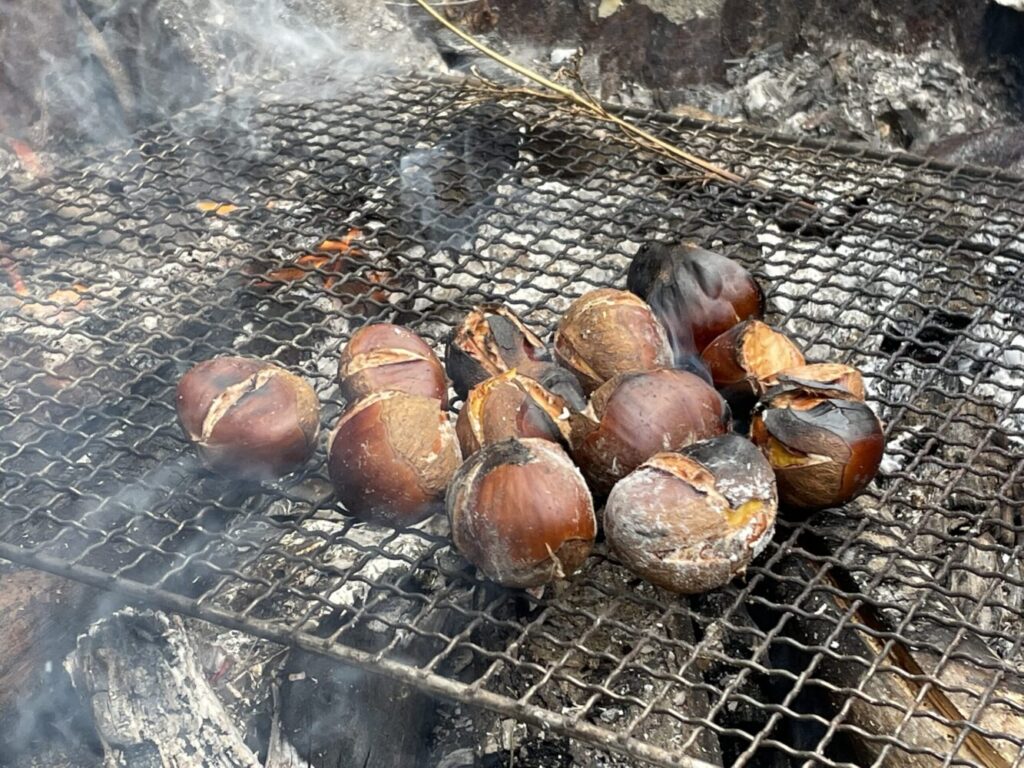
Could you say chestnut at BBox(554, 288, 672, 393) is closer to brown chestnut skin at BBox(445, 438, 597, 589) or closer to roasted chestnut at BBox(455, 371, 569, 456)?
roasted chestnut at BBox(455, 371, 569, 456)

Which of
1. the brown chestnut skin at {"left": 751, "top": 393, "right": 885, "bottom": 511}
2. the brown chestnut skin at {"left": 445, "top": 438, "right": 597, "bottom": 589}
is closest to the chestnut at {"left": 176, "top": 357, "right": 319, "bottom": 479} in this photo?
the brown chestnut skin at {"left": 445, "top": 438, "right": 597, "bottom": 589}

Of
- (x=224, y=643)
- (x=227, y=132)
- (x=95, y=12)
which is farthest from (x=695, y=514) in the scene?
(x=95, y=12)

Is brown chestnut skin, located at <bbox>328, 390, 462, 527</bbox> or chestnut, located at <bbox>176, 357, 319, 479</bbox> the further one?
chestnut, located at <bbox>176, 357, 319, 479</bbox>

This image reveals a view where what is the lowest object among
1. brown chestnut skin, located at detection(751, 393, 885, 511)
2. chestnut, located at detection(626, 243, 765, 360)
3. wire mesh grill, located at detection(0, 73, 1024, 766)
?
wire mesh grill, located at detection(0, 73, 1024, 766)

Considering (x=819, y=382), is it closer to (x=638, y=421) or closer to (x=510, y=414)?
(x=638, y=421)

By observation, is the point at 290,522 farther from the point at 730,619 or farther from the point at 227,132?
the point at 227,132

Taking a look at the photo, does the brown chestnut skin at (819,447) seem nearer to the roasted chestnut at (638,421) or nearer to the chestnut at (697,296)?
the roasted chestnut at (638,421)
